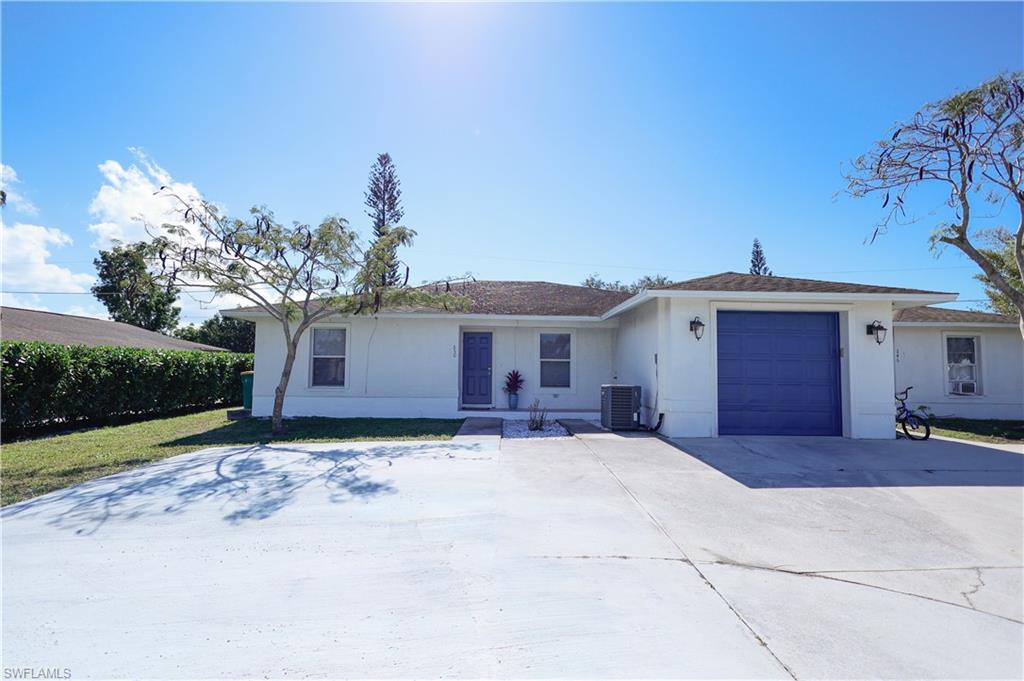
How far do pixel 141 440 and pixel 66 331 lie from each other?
404 inches

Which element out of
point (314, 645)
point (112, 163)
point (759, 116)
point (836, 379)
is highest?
point (759, 116)

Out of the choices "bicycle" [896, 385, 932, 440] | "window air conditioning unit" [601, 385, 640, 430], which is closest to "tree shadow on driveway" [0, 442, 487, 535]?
"window air conditioning unit" [601, 385, 640, 430]

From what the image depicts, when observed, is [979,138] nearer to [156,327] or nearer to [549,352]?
[549,352]

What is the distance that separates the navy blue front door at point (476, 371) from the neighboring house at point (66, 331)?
35.4ft

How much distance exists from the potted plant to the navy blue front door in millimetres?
596

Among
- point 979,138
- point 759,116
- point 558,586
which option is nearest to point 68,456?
point 558,586

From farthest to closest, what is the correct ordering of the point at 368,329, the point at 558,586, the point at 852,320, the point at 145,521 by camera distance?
the point at 368,329 → the point at 852,320 → the point at 145,521 → the point at 558,586

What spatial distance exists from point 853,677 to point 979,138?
1143 centimetres

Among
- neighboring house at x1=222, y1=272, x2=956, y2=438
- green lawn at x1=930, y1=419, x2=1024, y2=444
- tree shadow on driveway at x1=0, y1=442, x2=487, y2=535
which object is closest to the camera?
tree shadow on driveway at x1=0, y1=442, x2=487, y2=535

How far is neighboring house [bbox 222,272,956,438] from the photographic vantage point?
28.9 ft

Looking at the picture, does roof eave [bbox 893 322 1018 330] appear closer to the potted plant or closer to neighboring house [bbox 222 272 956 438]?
neighboring house [bbox 222 272 956 438]

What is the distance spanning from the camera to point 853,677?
2197 millimetres

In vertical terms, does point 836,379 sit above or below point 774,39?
below

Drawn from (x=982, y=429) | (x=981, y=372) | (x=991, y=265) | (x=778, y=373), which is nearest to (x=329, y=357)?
(x=778, y=373)
